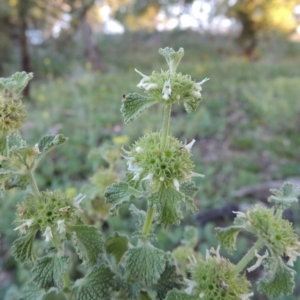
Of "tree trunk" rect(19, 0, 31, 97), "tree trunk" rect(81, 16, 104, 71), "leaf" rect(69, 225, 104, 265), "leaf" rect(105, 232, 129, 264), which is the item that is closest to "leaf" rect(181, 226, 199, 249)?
"leaf" rect(105, 232, 129, 264)

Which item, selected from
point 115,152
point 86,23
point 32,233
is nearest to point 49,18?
point 86,23

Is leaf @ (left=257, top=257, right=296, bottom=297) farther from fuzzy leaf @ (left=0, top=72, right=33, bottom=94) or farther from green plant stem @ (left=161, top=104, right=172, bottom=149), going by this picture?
fuzzy leaf @ (left=0, top=72, right=33, bottom=94)

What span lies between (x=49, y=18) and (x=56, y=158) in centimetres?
281

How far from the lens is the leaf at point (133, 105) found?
457 mm

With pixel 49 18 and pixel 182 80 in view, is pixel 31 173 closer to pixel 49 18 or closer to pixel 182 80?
pixel 182 80

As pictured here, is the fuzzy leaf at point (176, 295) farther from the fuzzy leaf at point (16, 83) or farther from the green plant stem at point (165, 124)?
the fuzzy leaf at point (16, 83)

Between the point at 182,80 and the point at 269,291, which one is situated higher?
the point at 182,80

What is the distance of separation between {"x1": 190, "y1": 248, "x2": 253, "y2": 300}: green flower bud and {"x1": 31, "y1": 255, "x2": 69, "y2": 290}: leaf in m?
0.16

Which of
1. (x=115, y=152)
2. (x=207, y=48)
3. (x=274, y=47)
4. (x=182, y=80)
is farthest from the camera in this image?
(x=207, y=48)

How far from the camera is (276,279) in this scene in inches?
18.1

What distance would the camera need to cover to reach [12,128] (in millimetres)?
499

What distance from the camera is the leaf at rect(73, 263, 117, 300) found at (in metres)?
0.49

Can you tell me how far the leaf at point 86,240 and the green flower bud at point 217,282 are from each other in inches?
5.3

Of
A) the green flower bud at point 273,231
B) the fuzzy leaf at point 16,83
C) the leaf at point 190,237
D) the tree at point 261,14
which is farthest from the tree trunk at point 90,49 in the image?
the green flower bud at point 273,231
